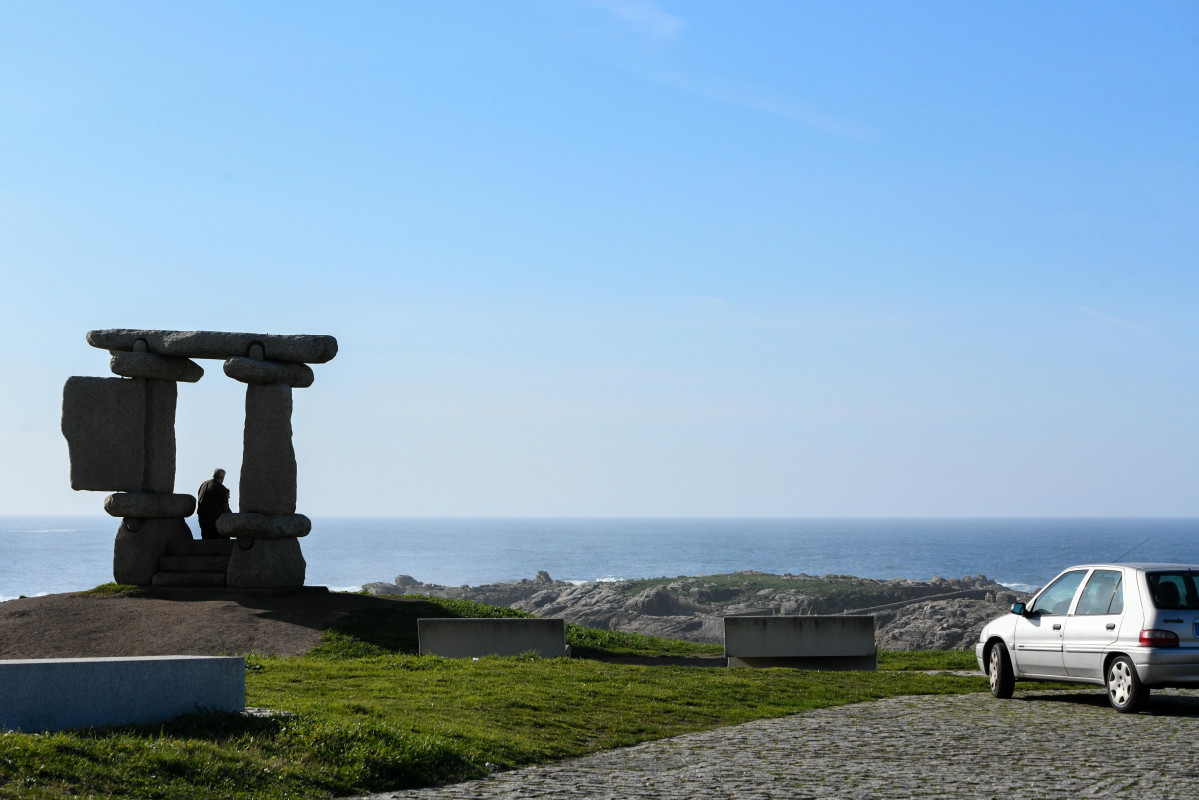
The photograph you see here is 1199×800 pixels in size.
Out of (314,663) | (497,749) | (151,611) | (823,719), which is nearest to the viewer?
(497,749)

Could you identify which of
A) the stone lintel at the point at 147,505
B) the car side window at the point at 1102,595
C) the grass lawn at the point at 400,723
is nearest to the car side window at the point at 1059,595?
the car side window at the point at 1102,595

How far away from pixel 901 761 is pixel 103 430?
19159 mm

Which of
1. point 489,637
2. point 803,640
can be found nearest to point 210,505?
point 489,637

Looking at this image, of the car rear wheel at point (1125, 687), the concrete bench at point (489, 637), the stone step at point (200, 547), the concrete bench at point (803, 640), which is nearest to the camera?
the car rear wheel at point (1125, 687)

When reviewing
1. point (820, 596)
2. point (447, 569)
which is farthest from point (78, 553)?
point (820, 596)

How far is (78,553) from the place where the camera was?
5960 inches

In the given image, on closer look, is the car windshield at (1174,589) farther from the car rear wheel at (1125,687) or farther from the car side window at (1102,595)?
the car rear wheel at (1125,687)

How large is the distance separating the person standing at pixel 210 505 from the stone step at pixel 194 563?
841 millimetres

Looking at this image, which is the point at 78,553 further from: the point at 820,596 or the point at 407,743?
the point at 407,743

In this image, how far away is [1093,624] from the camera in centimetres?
1366

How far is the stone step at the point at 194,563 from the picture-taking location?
80.6ft

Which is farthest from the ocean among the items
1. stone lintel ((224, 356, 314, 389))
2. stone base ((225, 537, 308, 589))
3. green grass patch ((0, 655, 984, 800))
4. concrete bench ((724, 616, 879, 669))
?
green grass patch ((0, 655, 984, 800))

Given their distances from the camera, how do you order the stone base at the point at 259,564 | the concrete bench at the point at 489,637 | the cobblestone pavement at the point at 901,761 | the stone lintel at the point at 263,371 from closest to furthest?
the cobblestone pavement at the point at 901,761, the concrete bench at the point at 489,637, the stone lintel at the point at 263,371, the stone base at the point at 259,564

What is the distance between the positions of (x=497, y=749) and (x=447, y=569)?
122m
